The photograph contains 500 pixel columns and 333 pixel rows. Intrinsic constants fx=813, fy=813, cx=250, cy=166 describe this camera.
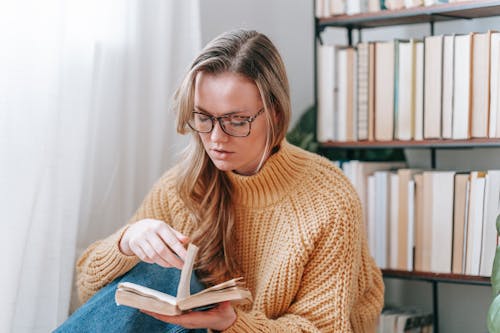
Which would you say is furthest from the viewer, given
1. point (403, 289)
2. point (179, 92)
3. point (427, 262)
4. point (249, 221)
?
point (403, 289)

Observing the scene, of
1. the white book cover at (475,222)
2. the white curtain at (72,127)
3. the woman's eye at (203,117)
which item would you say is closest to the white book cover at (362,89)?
the white book cover at (475,222)

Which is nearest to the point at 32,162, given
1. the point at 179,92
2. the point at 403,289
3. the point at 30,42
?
the point at 30,42

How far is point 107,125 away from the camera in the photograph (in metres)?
1.92

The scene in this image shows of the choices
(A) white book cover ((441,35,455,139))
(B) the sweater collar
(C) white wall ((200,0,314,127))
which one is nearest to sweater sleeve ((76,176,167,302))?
(B) the sweater collar

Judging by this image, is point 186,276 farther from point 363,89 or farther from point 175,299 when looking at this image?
point 363,89

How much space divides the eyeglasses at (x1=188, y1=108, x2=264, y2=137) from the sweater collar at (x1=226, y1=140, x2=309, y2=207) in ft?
0.47

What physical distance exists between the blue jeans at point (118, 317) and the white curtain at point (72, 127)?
0.70 ft

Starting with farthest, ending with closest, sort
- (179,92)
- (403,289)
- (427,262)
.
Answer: (403,289), (427,262), (179,92)

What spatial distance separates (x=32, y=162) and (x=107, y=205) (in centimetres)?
34

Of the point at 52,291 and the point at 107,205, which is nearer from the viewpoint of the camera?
the point at 52,291

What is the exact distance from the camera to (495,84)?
1957 millimetres

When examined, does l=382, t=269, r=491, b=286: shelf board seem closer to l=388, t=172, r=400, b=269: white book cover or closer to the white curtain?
l=388, t=172, r=400, b=269: white book cover

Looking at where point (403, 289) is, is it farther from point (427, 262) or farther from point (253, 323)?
point (253, 323)

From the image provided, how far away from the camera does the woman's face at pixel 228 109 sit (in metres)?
1.45
